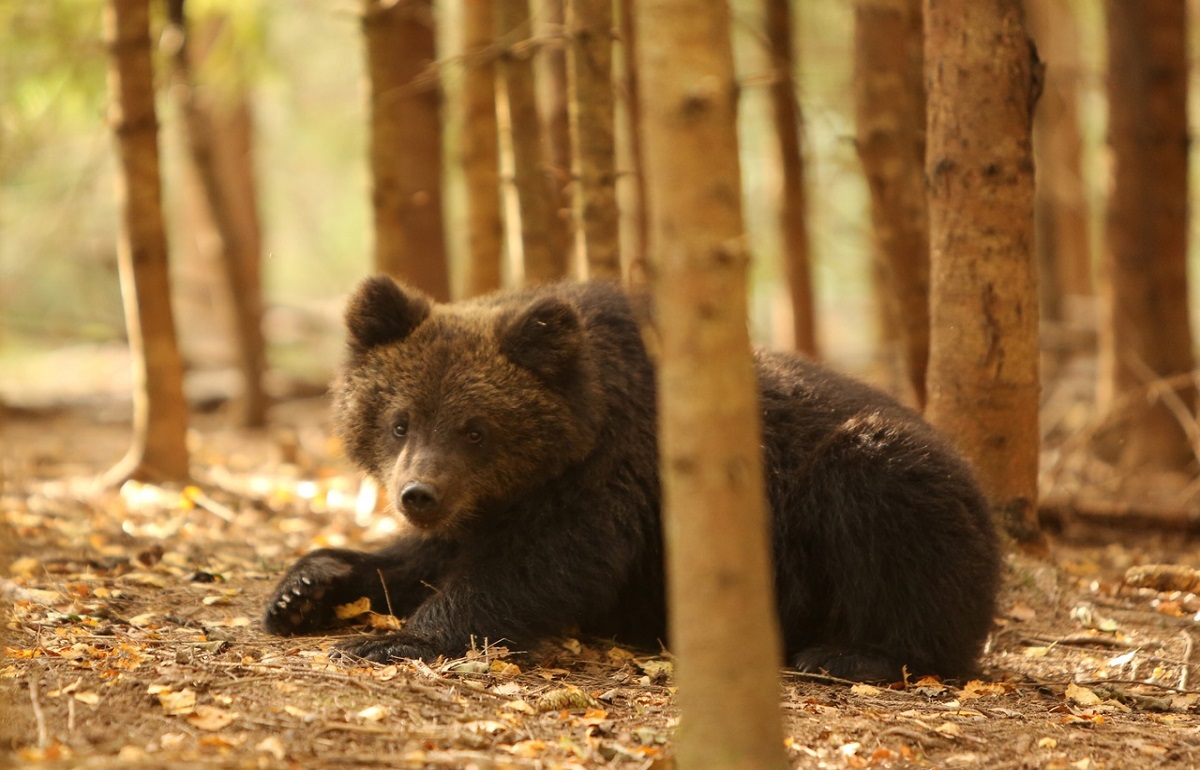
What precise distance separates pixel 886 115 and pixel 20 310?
1595cm

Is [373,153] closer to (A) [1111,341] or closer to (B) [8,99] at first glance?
(B) [8,99]

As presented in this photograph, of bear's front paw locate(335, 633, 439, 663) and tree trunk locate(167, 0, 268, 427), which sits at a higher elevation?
tree trunk locate(167, 0, 268, 427)

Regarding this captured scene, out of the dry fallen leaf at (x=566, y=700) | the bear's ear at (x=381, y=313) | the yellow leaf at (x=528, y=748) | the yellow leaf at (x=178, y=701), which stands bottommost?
the dry fallen leaf at (x=566, y=700)

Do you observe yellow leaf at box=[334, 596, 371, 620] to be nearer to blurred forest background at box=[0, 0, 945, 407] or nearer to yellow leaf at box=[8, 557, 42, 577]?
yellow leaf at box=[8, 557, 42, 577]

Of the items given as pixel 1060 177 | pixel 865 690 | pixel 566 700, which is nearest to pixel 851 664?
pixel 865 690

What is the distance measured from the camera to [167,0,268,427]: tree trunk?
11.8m

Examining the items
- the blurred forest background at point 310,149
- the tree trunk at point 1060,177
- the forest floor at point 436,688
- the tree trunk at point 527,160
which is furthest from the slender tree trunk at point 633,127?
the forest floor at point 436,688

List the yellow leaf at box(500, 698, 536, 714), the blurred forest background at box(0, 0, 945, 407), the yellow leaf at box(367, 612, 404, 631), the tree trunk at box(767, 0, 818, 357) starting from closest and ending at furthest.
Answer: the yellow leaf at box(500, 698, 536, 714) → the yellow leaf at box(367, 612, 404, 631) → the tree trunk at box(767, 0, 818, 357) → the blurred forest background at box(0, 0, 945, 407)

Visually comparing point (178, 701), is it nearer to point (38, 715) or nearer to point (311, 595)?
point (38, 715)

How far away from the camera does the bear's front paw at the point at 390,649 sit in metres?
5.01

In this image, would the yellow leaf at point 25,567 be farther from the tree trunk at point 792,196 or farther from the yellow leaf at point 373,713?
the tree trunk at point 792,196

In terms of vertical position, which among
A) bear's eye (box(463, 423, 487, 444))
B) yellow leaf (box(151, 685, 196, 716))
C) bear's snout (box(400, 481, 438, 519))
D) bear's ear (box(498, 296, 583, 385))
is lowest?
yellow leaf (box(151, 685, 196, 716))

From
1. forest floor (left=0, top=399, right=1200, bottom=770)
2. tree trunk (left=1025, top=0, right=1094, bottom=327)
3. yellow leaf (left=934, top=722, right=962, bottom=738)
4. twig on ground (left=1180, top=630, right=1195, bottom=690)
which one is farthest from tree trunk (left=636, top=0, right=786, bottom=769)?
tree trunk (left=1025, top=0, right=1094, bottom=327)

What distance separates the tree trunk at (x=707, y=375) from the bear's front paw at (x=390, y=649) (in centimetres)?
207
